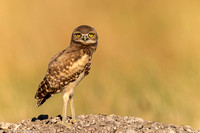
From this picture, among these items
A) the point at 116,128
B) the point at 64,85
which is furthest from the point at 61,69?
the point at 116,128

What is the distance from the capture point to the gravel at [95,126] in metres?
8.66

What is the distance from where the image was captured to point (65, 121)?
9.09 meters

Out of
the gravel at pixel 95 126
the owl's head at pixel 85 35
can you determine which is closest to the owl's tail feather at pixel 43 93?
the gravel at pixel 95 126

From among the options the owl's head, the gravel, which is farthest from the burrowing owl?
the gravel

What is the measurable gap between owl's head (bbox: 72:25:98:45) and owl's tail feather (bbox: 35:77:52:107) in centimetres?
115

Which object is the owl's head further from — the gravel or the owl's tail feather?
the gravel

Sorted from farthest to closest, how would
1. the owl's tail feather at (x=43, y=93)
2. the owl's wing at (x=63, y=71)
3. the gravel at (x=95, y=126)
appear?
the owl's tail feather at (x=43, y=93) → the owl's wing at (x=63, y=71) → the gravel at (x=95, y=126)

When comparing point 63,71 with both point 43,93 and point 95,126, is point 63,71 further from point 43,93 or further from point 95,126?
point 95,126

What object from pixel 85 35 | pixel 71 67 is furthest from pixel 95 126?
pixel 85 35

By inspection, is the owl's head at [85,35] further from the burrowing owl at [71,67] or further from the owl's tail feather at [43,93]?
the owl's tail feather at [43,93]

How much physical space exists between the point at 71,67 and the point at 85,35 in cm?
74

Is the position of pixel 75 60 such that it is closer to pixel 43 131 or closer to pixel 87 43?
pixel 87 43

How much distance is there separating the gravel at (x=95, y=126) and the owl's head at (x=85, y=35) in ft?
5.76

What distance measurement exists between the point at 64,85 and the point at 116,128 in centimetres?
144
